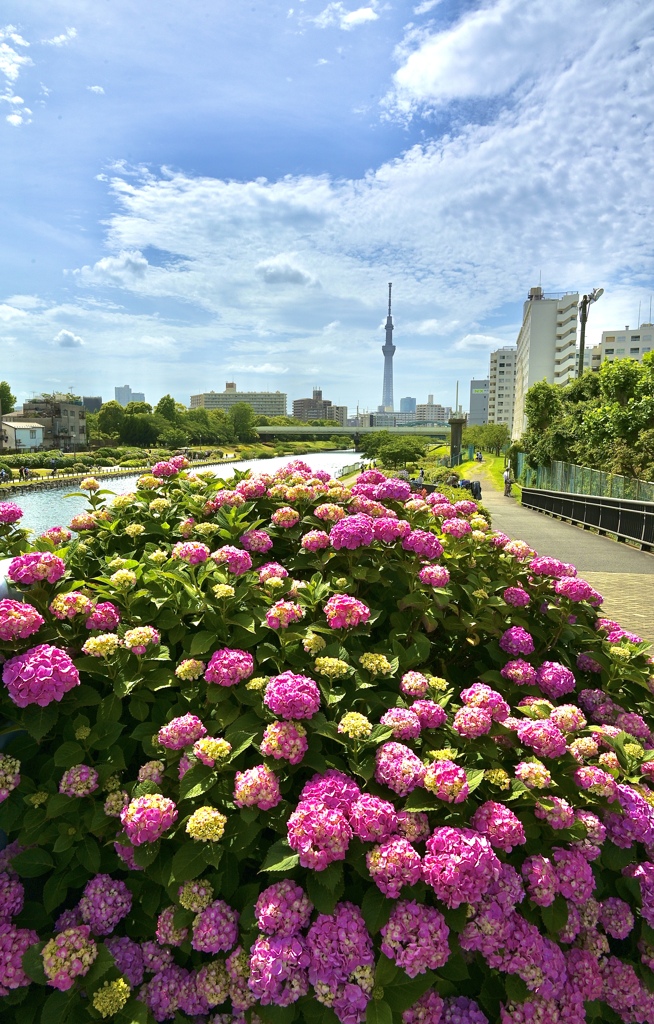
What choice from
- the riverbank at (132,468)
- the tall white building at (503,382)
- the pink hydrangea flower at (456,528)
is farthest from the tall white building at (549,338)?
the pink hydrangea flower at (456,528)

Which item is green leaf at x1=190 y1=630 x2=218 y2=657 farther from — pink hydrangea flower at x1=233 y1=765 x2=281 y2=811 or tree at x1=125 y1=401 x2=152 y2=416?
tree at x1=125 y1=401 x2=152 y2=416

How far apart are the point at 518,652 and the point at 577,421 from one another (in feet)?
88.6

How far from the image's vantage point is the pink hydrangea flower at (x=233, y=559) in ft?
7.56

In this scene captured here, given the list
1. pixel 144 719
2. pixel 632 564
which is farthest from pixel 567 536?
pixel 144 719

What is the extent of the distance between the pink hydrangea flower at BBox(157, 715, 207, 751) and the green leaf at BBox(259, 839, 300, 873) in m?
0.40

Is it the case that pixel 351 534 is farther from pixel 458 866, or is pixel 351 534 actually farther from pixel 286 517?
pixel 458 866

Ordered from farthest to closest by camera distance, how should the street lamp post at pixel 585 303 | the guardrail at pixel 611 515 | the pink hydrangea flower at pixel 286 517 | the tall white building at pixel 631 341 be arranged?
the tall white building at pixel 631 341, the street lamp post at pixel 585 303, the guardrail at pixel 611 515, the pink hydrangea flower at pixel 286 517

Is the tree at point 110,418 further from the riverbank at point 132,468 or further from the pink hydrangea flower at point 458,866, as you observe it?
the pink hydrangea flower at point 458,866

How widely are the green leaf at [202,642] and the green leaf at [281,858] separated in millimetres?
676

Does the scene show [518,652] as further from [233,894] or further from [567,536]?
[567,536]

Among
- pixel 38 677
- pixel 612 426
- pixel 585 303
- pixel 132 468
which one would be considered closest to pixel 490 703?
pixel 38 677

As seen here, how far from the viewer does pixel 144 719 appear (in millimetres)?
2000

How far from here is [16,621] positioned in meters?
1.88

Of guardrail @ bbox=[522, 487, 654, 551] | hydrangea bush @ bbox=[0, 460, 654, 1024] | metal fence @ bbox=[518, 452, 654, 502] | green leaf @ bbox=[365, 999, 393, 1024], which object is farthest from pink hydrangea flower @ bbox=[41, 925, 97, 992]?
metal fence @ bbox=[518, 452, 654, 502]
